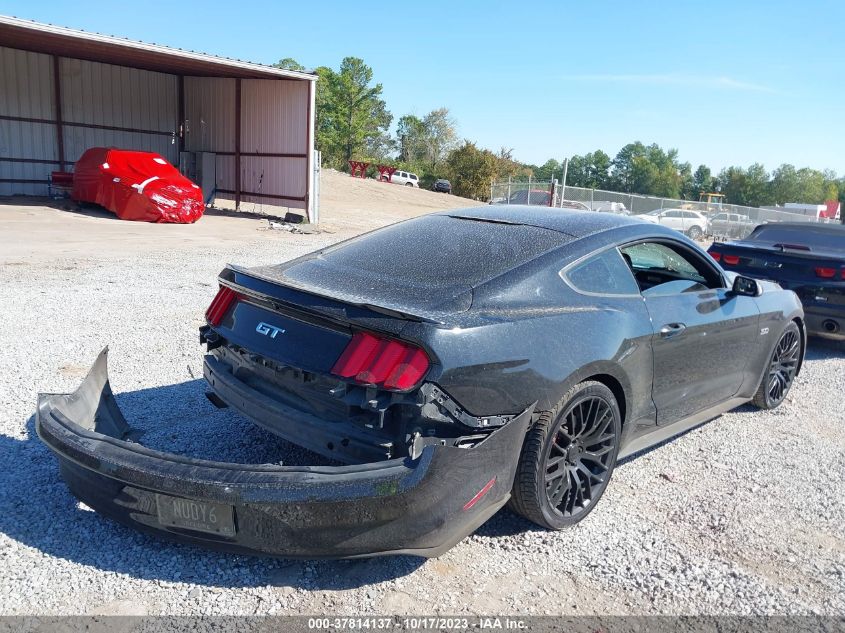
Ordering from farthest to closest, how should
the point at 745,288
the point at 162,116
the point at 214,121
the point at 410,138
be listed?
the point at 410,138
the point at 162,116
the point at 214,121
the point at 745,288

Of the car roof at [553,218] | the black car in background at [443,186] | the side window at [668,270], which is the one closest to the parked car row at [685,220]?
the side window at [668,270]

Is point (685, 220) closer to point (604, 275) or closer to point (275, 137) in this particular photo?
point (275, 137)

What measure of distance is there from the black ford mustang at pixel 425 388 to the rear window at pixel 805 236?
17.6 ft

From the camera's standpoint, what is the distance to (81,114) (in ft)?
74.1

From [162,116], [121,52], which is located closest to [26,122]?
[162,116]

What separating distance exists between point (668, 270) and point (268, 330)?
3004 mm

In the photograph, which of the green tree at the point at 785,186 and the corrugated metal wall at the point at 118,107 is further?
the green tree at the point at 785,186

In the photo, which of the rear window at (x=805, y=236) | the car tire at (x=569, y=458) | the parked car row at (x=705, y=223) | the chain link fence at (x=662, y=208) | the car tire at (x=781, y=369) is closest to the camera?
the car tire at (x=569, y=458)

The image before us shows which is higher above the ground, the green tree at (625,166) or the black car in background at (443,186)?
the green tree at (625,166)

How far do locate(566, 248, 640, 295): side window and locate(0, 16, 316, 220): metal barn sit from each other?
54.5 feet

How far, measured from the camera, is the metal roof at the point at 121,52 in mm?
15766

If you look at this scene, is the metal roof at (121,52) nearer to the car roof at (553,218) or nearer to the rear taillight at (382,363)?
the car roof at (553,218)

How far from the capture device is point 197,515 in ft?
8.84

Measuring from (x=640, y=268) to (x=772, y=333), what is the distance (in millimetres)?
1203
